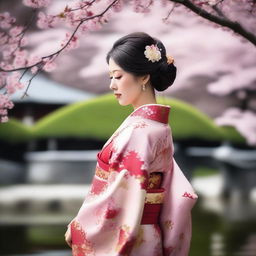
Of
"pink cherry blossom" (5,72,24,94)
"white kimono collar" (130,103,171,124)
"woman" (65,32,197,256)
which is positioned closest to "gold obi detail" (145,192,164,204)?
"woman" (65,32,197,256)

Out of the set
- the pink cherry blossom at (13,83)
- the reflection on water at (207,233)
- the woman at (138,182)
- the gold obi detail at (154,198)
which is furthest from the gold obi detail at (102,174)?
the reflection on water at (207,233)

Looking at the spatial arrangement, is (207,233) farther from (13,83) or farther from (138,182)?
(138,182)

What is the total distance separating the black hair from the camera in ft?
5.90

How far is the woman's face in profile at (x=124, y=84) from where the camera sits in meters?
1.83

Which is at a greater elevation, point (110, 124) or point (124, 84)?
point (124, 84)

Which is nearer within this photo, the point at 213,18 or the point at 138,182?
the point at 138,182

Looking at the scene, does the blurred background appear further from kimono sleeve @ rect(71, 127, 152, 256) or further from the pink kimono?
kimono sleeve @ rect(71, 127, 152, 256)

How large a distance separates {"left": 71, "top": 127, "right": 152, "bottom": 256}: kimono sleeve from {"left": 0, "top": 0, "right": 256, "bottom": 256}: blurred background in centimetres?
271

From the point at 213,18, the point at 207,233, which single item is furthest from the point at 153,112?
the point at 207,233

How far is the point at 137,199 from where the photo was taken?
5.53 feet

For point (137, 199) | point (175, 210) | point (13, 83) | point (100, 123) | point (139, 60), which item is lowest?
point (100, 123)

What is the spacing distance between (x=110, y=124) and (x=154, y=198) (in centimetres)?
276

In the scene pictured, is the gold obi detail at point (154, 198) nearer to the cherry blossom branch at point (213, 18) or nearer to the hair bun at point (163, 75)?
the hair bun at point (163, 75)

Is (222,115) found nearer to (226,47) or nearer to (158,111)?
(226,47)
